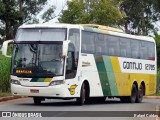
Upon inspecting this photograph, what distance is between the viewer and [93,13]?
4812cm

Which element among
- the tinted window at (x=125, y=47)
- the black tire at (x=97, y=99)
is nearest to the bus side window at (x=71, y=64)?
the tinted window at (x=125, y=47)

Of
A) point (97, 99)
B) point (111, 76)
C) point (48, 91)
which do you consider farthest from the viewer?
point (97, 99)

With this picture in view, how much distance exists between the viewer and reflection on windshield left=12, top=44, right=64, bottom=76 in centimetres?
2042

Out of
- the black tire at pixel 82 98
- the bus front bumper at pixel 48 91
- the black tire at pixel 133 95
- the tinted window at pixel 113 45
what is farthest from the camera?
the black tire at pixel 133 95

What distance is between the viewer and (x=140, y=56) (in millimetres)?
27375

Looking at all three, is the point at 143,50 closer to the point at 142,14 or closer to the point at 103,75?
the point at 103,75

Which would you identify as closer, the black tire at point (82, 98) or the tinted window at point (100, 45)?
the black tire at point (82, 98)

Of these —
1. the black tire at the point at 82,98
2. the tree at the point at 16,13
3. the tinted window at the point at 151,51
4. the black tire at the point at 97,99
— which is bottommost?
the black tire at the point at 97,99

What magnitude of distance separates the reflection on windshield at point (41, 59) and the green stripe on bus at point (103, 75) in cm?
279

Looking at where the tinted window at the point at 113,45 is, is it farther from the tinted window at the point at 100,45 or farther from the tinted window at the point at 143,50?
the tinted window at the point at 143,50

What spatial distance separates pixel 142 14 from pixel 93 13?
14.4 meters

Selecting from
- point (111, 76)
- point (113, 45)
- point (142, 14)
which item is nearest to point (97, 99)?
point (111, 76)

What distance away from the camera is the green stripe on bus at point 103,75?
23031 mm

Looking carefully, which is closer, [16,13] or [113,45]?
[113,45]
